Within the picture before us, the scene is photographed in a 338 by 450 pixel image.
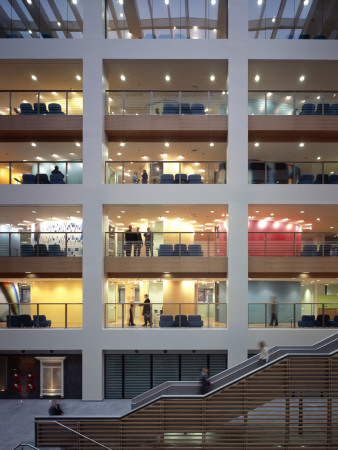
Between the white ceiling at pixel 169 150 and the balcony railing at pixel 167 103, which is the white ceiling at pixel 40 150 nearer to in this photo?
the white ceiling at pixel 169 150

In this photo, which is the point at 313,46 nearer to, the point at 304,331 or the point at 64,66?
the point at 64,66

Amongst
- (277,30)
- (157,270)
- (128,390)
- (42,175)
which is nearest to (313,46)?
(277,30)

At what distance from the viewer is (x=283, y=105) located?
14.6 meters

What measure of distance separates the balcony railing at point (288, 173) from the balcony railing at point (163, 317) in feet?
18.6

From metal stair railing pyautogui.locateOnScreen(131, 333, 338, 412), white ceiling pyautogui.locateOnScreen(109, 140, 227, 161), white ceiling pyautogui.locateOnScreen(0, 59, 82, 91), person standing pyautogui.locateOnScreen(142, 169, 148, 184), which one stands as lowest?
metal stair railing pyautogui.locateOnScreen(131, 333, 338, 412)

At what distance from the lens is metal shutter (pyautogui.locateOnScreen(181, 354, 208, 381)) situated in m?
13.8

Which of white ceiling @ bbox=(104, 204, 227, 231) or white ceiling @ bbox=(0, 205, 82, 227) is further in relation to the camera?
white ceiling @ bbox=(0, 205, 82, 227)

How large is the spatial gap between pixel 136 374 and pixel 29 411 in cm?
420

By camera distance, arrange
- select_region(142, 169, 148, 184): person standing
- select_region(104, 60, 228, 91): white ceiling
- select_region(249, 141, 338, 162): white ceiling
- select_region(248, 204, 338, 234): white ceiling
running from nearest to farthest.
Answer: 1. select_region(142, 169, 148, 184): person standing
2. select_region(248, 204, 338, 234): white ceiling
3. select_region(104, 60, 228, 91): white ceiling
4. select_region(249, 141, 338, 162): white ceiling

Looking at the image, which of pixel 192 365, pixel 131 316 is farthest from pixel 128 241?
pixel 192 365

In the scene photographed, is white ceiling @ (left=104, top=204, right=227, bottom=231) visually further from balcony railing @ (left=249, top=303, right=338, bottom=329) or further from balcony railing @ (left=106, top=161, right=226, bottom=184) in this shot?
balcony railing @ (left=249, top=303, right=338, bottom=329)

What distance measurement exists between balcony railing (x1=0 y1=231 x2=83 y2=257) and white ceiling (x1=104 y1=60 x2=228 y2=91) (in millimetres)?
7705

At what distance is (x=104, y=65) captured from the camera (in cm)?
1452

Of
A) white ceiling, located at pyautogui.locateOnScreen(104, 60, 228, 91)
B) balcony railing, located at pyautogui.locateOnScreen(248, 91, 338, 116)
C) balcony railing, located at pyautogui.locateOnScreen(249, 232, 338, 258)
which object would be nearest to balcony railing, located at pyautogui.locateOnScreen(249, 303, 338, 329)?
balcony railing, located at pyautogui.locateOnScreen(249, 232, 338, 258)
